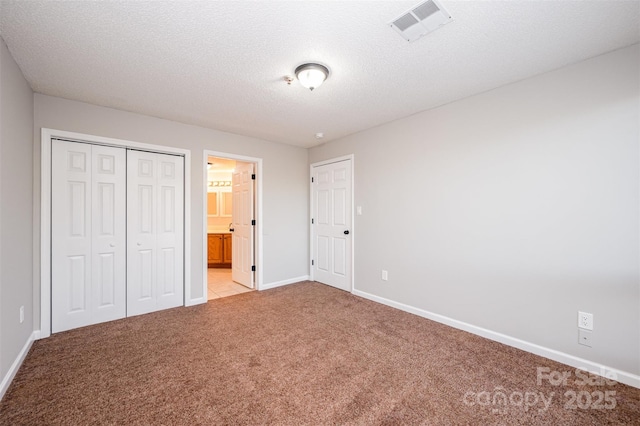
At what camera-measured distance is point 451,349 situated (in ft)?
8.02

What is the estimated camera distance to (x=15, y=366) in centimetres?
206

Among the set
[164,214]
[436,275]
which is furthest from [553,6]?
[164,214]

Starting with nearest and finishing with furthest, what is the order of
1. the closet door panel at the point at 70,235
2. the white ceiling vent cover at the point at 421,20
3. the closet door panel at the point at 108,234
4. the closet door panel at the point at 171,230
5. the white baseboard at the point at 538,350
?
the white ceiling vent cover at the point at 421,20 → the white baseboard at the point at 538,350 → the closet door panel at the point at 70,235 → the closet door panel at the point at 108,234 → the closet door panel at the point at 171,230

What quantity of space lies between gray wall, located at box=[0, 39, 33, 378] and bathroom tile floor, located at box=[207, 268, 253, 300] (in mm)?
1965

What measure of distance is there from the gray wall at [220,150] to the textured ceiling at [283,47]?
0.75ft

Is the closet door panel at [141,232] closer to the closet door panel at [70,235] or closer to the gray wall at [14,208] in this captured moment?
the closet door panel at [70,235]

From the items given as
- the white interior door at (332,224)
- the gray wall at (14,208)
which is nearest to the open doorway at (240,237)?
the white interior door at (332,224)

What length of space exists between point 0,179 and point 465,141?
3910mm

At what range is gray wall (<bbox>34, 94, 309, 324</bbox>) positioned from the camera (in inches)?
112

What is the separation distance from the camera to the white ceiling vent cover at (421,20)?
5.24 ft

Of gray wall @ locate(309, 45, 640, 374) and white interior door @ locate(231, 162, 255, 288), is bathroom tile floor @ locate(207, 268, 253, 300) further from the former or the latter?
gray wall @ locate(309, 45, 640, 374)

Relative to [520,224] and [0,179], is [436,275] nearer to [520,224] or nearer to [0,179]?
[520,224]

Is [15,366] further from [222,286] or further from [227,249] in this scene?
[227,249]

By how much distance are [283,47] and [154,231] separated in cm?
271
